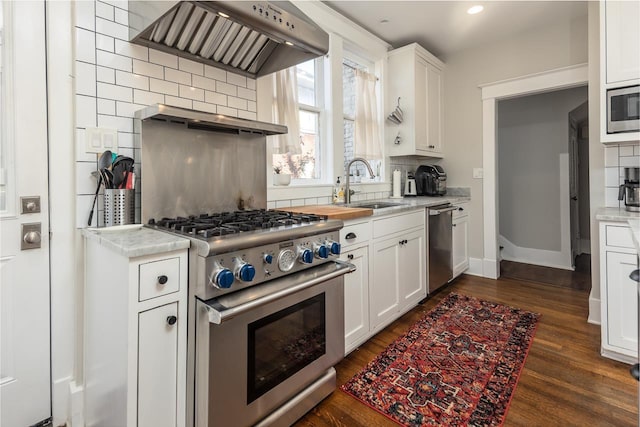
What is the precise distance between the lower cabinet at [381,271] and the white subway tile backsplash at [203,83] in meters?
1.14

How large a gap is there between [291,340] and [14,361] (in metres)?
1.17

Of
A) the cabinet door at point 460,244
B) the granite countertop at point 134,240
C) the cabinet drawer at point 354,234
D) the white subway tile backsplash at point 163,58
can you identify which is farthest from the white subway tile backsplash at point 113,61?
the cabinet door at point 460,244

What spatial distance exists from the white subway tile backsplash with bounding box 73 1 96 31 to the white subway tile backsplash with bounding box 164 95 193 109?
0.41 m

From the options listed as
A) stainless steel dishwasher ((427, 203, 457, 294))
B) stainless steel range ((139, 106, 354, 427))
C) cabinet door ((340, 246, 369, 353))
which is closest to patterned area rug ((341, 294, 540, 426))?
cabinet door ((340, 246, 369, 353))

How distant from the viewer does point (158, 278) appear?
1.09 meters

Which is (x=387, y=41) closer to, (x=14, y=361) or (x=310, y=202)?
(x=310, y=202)

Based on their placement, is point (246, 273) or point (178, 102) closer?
point (246, 273)

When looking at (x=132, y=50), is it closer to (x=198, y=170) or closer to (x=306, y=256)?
(x=198, y=170)

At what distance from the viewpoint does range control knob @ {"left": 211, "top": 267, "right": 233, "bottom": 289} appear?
112 cm

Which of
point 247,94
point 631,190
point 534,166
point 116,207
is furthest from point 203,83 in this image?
point 534,166

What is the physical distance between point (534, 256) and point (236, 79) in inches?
172

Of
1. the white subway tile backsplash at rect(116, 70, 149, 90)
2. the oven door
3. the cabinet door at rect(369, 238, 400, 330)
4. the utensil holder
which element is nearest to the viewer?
the oven door

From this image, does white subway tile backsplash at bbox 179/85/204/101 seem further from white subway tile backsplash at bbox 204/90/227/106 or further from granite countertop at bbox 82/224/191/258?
granite countertop at bbox 82/224/191/258

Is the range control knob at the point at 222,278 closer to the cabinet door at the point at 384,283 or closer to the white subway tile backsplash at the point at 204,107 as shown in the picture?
the white subway tile backsplash at the point at 204,107
